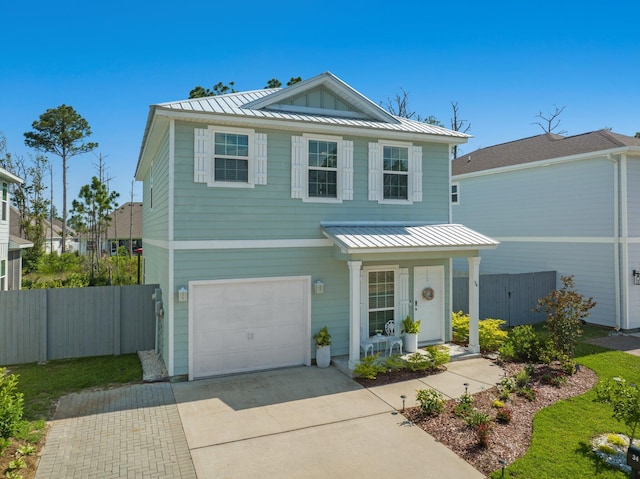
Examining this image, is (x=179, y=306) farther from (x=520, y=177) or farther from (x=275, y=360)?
(x=520, y=177)

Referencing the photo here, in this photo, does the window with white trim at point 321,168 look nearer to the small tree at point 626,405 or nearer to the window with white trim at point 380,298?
the window with white trim at point 380,298

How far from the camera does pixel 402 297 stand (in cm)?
1062

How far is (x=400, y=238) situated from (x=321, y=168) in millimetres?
2601

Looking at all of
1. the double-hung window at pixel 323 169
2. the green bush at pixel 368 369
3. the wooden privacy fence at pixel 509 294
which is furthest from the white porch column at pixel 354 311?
the wooden privacy fence at pixel 509 294

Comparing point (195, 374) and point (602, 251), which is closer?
point (195, 374)

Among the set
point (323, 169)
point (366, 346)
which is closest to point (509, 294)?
point (366, 346)

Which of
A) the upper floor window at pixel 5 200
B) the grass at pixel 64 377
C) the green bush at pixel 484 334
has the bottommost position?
the grass at pixel 64 377

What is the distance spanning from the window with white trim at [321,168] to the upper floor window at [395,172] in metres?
1.09

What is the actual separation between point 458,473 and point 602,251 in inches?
461

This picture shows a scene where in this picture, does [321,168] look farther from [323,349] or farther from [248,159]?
[323,349]

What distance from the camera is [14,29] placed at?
13.9 m

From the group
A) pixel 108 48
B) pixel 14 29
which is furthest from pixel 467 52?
pixel 14 29

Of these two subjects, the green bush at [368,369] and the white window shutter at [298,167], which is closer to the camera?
the green bush at [368,369]

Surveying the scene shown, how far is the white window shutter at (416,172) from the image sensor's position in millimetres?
10789
